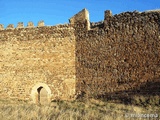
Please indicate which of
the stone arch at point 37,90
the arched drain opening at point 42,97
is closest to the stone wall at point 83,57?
the stone arch at point 37,90

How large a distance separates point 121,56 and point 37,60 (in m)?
4.72

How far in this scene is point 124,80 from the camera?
37.3 feet

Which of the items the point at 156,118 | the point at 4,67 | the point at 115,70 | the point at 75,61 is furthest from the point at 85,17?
the point at 156,118

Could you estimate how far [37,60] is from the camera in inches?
537

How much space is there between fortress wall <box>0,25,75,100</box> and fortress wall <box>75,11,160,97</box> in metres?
0.62

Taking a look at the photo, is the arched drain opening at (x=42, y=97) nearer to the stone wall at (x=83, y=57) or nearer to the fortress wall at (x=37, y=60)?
the stone wall at (x=83, y=57)

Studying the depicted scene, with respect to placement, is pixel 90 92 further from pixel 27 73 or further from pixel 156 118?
pixel 156 118

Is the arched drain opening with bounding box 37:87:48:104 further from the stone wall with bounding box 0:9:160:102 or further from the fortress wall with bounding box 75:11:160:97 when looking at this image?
the fortress wall with bounding box 75:11:160:97

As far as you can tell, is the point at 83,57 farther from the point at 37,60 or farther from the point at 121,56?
the point at 37,60

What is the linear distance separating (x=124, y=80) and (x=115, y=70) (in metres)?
0.66

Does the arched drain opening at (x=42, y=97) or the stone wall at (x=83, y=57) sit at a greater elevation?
the stone wall at (x=83, y=57)

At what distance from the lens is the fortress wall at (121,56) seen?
10688mm

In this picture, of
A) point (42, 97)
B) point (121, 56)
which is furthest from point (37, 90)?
point (121, 56)

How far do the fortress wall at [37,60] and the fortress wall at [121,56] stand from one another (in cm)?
62
